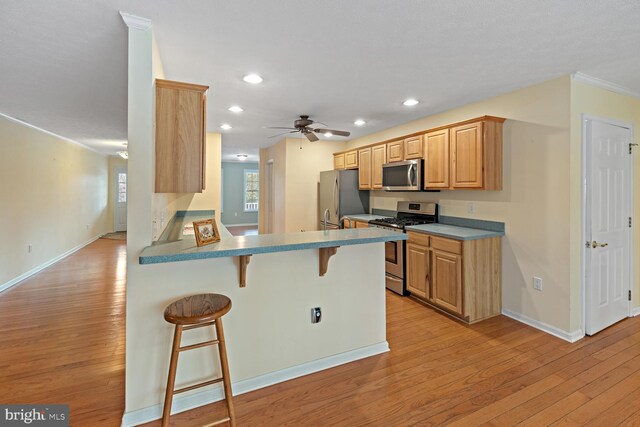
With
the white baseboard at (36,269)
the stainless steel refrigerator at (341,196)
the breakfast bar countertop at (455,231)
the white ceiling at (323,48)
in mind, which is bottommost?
the white baseboard at (36,269)

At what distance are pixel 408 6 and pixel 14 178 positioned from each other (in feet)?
18.1

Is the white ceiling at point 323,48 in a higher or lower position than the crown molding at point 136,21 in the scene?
higher

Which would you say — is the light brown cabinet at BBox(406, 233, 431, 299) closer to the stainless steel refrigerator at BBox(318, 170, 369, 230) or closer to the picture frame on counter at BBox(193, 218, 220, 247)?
the stainless steel refrigerator at BBox(318, 170, 369, 230)

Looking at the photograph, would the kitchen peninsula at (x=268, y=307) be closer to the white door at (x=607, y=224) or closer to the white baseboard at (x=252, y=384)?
the white baseboard at (x=252, y=384)

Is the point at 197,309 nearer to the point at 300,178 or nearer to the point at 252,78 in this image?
the point at 252,78

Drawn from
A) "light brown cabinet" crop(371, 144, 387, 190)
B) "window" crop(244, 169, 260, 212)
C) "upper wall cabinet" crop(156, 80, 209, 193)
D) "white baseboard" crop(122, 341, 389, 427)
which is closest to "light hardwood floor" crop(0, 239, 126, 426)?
"white baseboard" crop(122, 341, 389, 427)

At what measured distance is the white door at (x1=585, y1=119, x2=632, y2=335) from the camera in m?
2.85

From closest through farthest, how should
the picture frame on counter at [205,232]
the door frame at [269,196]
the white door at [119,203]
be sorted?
the picture frame on counter at [205,232], the door frame at [269,196], the white door at [119,203]

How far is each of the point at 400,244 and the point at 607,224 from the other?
79.0 inches

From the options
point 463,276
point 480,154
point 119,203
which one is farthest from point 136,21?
point 119,203

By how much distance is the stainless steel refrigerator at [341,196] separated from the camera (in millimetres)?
5215

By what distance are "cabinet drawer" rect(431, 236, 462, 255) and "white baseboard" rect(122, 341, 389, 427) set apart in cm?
123

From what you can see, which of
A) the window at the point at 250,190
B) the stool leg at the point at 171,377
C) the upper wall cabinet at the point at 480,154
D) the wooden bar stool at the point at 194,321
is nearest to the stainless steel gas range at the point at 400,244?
the upper wall cabinet at the point at 480,154

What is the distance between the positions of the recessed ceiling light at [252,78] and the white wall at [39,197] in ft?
12.1
